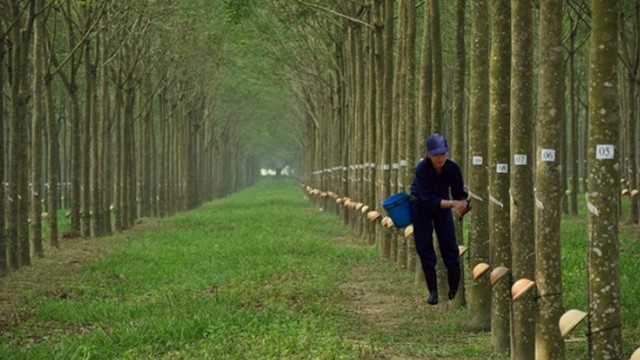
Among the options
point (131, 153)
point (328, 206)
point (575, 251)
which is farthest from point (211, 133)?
point (575, 251)

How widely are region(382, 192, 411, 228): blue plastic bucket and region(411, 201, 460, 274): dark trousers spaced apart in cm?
13

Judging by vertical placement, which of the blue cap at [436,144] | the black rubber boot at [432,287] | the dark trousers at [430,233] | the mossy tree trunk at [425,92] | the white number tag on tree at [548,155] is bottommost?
the black rubber boot at [432,287]

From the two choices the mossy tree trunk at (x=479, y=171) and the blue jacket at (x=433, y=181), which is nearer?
the blue jacket at (x=433, y=181)

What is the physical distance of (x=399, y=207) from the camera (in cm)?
1152

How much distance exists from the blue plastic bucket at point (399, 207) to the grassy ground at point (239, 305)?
4.15ft

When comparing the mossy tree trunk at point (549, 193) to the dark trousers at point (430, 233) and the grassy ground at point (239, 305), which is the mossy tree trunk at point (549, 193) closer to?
the grassy ground at point (239, 305)

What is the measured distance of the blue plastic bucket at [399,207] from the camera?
37.6 feet

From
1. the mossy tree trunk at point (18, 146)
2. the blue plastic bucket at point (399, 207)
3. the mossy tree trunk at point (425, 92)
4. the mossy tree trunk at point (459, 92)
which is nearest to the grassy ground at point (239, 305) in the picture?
the mossy tree trunk at point (18, 146)

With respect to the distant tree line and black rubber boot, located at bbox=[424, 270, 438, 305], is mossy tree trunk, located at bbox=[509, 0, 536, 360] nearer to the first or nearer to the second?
black rubber boot, located at bbox=[424, 270, 438, 305]

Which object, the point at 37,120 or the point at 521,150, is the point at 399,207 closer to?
the point at 521,150

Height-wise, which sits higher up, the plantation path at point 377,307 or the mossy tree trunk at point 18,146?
the mossy tree trunk at point 18,146

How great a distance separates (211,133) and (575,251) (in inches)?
Result: 1952

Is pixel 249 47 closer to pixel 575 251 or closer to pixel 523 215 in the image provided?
pixel 575 251

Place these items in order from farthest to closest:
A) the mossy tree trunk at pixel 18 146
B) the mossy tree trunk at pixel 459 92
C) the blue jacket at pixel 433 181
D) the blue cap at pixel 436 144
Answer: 1. the mossy tree trunk at pixel 18 146
2. the mossy tree trunk at pixel 459 92
3. the blue jacket at pixel 433 181
4. the blue cap at pixel 436 144
